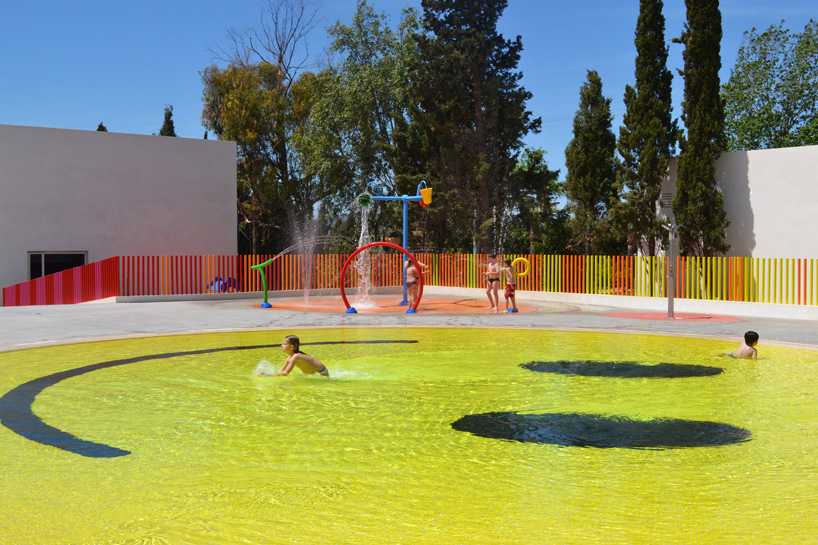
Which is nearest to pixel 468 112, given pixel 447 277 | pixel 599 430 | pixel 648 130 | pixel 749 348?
pixel 447 277

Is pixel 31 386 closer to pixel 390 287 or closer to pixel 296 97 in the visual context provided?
pixel 390 287

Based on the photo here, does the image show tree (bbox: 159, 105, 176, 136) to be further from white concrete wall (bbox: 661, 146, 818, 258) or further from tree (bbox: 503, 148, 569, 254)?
white concrete wall (bbox: 661, 146, 818, 258)

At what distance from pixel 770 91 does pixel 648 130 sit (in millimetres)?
29681

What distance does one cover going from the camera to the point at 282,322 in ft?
60.4

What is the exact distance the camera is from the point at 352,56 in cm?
4475

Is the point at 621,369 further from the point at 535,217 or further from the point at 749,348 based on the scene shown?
the point at 535,217

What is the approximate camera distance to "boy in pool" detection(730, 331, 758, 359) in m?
11.7

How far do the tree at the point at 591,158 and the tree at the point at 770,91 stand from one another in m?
20.8

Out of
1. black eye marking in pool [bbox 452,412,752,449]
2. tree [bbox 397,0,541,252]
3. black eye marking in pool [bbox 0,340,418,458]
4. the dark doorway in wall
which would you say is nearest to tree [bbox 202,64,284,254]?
tree [bbox 397,0,541,252]

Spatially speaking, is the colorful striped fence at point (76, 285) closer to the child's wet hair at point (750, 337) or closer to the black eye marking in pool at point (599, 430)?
the child's wet hair at point (750, 337)

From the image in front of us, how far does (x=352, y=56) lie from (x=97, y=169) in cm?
1973

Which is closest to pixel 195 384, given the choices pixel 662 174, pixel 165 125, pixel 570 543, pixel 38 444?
pixel 38 444

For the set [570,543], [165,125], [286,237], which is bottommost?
[570,543]

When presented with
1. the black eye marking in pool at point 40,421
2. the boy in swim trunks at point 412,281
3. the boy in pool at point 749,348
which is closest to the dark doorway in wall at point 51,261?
the boy in swim trunks at point 412,281
